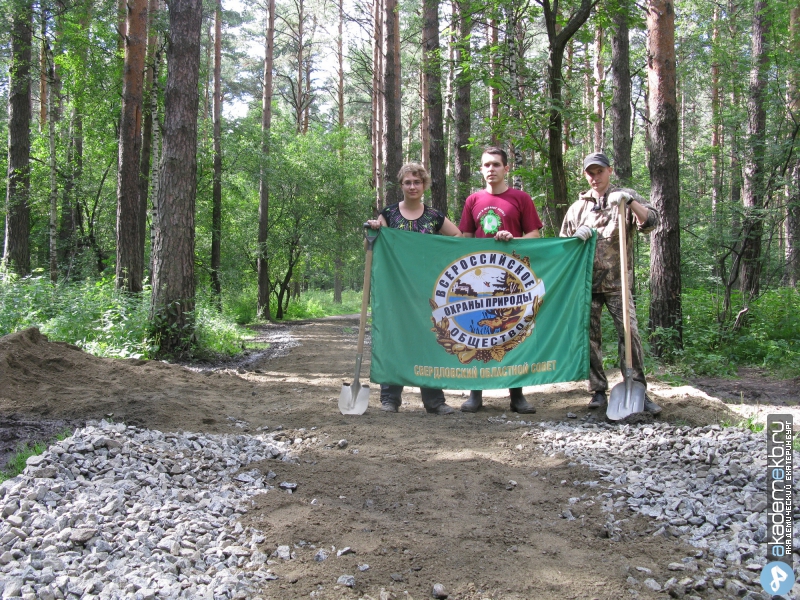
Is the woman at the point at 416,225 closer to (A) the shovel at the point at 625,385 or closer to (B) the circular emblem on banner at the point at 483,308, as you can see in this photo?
(B) the circular emblem on banner at the point at 483,308

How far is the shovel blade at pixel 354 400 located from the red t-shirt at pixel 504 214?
1.84 m

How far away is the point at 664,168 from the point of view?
25.9ft

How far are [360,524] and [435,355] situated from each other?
2480mm

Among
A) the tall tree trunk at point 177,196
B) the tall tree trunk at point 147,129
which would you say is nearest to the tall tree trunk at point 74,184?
the tall tree trunk at point 147,129

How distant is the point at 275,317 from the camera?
2269cm

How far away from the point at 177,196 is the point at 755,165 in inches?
436

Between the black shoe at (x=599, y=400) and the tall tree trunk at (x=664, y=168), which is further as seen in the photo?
the tall tree trunk at (x=664, y=168)

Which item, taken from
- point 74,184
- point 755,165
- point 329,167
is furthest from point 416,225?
point 329,167

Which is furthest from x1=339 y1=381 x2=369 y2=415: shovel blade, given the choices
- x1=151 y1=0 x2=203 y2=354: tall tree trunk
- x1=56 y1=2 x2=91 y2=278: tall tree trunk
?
x1=56 y1=2 x2=91 y2=278: tall tree trunk

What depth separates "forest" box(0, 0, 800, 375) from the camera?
331 inches

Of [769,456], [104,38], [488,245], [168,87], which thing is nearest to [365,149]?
[104,38]

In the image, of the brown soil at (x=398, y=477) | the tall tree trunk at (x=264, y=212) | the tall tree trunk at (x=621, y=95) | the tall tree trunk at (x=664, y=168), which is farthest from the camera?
the tall tree trunk at (x=264, y=212)

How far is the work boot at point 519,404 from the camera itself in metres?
5.48

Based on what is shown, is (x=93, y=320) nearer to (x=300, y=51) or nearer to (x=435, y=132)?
(x=435, y=132)
